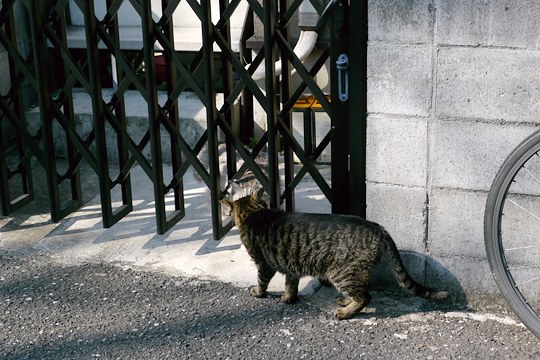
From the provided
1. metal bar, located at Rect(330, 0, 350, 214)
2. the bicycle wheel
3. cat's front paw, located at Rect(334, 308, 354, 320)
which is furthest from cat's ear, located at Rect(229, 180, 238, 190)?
the bicycle wheel

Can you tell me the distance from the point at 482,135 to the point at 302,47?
100 inches

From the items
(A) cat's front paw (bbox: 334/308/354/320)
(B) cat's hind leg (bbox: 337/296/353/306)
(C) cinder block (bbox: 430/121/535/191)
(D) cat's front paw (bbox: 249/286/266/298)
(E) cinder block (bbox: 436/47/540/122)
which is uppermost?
(E) cinder block (bbox: 436/47/540/122)

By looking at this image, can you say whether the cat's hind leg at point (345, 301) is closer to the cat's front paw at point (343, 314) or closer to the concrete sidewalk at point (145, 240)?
the cat's front paw at point (343, 314)

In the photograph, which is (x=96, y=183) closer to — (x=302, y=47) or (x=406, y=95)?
(x=302, y=47)

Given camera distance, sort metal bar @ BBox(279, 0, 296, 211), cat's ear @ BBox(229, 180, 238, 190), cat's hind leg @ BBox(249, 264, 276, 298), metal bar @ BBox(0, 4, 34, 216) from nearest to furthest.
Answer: cat's hind leg @ BBox(249, 264, 276, 298) < metal bar @ BBox(279, 0, 296, 211) < cat's ear @ BBox(229, 180, 238, 190) < metal bar @ BBox(0, 4, 34, 216)

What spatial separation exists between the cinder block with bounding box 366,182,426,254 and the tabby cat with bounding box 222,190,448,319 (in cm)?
17

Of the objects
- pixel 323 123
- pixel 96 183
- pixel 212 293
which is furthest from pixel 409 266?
pixel 96 183

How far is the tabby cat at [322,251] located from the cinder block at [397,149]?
295 millimetres

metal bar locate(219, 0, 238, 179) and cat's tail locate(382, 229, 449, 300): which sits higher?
metal bar locate(219, 0, 238, 179)

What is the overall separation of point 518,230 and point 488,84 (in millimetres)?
773

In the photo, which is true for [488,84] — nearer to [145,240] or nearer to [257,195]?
[257,195]

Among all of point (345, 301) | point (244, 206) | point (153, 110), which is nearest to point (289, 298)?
point (345, 301)

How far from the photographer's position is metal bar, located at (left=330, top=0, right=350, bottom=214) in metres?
4.78

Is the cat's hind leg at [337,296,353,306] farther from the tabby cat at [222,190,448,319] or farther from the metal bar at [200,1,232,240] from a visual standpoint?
the metal bar at [200,1,232,240]
